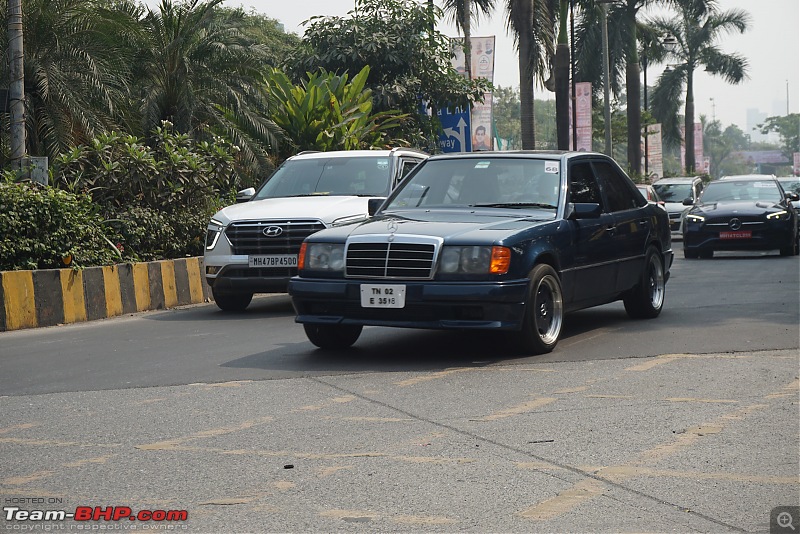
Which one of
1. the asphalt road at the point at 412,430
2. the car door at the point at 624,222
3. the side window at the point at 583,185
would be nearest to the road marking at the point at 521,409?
the asphalt road at the point at 412,430

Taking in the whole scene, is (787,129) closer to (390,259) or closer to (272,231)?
(272,231)

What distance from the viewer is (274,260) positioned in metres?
12.9

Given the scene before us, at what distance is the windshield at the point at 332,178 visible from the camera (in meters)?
14.2

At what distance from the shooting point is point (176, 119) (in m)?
25.0

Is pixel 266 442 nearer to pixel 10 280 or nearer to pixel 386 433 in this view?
pixel 386 433

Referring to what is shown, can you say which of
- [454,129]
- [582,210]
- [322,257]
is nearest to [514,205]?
[582,210]

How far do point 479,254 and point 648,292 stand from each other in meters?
3.36

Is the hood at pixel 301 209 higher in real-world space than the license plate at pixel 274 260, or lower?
higher

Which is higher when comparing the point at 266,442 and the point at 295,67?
the point at 295,67

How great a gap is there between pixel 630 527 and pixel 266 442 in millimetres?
2272

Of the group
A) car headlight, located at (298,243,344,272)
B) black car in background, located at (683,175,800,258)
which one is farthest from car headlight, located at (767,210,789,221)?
car headlight, located at (298,243,344,272)

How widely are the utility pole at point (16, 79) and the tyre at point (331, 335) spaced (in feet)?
27.1

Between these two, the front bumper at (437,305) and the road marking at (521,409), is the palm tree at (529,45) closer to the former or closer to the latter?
the front bumper at (437,305)

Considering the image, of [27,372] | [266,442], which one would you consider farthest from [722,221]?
[266,442]
